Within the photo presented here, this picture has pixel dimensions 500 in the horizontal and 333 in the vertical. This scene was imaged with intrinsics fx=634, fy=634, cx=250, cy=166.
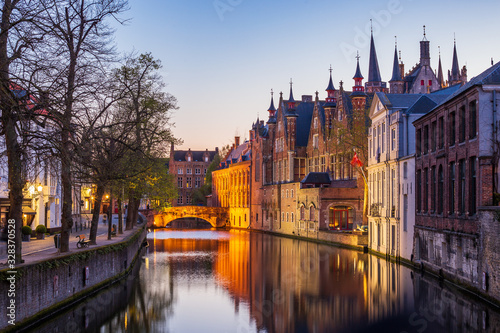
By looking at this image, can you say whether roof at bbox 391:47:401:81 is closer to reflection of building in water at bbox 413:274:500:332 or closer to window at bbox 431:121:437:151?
window at bbox 431:121:437:151

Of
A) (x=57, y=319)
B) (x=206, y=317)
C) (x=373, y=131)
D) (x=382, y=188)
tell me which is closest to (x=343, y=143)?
(x=373, y=131)

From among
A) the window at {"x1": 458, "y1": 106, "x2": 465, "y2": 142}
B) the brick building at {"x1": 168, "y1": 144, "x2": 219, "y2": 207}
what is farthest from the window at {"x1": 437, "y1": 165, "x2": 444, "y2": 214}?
the brick building at {"x1": 168, "y1": 144, "x2": 219, "y2": 207}

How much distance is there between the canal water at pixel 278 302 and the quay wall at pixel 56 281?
1.70 ft

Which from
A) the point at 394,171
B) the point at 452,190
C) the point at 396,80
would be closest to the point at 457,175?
the point at 452,190

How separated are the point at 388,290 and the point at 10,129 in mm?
18330

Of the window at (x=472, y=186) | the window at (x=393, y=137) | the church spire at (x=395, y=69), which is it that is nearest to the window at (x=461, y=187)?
the window at (x=472, y=186)

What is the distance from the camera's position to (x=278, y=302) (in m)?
26.3

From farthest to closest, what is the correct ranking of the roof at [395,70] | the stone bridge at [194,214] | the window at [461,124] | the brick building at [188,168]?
the brick building at [188,168], the stone bridge at [194,214], the roof at [395,70], the window at [461,124]

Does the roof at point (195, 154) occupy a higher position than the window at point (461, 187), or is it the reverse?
the roof at point (195, 154)

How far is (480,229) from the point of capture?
84.4 feet

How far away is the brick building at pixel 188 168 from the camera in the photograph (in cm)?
14375

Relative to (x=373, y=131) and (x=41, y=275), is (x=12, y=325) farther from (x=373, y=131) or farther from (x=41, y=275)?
(x=373, y=131)

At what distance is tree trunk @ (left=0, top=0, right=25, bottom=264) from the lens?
53.1ft

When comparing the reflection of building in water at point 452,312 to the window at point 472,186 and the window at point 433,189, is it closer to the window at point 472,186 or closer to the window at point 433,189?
the window at point 472,186
